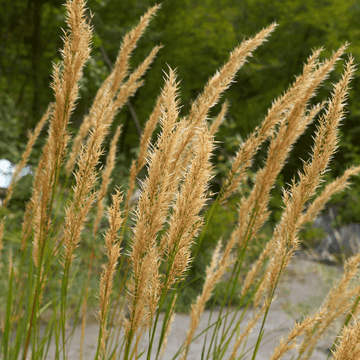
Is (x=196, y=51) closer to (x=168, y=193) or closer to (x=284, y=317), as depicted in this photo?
(x=284, y=317)

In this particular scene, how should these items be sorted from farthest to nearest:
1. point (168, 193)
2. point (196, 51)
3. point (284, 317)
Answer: point (196, 51), point (284, 317), point (168, 193)

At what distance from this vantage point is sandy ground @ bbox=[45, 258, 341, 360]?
300 centimetres

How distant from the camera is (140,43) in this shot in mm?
7859

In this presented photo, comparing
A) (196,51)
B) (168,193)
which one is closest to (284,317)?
(168,193)

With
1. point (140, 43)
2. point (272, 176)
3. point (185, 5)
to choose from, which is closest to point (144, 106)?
point (140, 43)

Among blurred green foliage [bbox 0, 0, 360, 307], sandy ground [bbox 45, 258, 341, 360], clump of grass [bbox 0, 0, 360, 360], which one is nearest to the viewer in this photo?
clump of grass [bbox 0, 0, 360, 360]

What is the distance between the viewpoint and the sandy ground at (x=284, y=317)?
300cm

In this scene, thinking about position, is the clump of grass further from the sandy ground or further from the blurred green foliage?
the blurred green foliage

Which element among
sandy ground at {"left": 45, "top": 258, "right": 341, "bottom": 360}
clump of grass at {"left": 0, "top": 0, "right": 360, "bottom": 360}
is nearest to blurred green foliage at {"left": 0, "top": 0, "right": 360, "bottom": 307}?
sandy ground at {"left": 45, "top": 258, "right": 341, "bottom": 360}

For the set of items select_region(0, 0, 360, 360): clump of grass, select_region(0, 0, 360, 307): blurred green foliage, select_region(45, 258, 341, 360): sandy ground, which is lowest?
select_region(45, 258, 341, 360): sandy ground

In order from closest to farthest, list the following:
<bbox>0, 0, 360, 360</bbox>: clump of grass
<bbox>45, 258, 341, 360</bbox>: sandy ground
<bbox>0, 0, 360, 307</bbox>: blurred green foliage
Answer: <bbox>0, 0, 360, 360</bbox>: clump of grass, <bbox>45, 258, 341, 360</bbox>: sandy ground, <bbox>0, 0, 360, 307</bbox>: blurred green foliage

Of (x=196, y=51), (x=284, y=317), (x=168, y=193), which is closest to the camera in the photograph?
(x=168, y=193)

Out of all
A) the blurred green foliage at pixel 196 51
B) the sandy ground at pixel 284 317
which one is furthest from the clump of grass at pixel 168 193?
the blurred green foliage at pixel 196 51

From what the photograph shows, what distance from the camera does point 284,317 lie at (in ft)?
13.4
